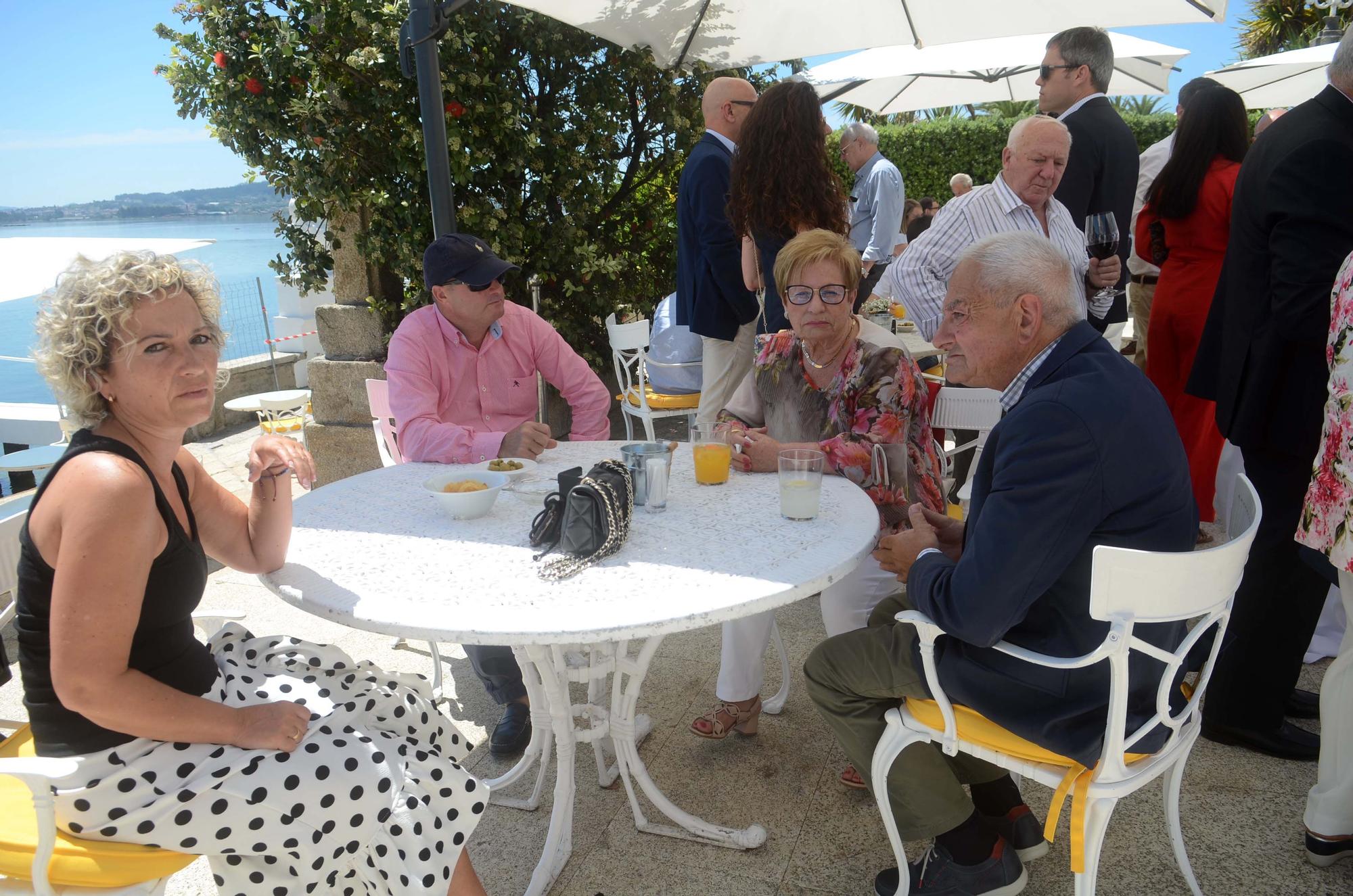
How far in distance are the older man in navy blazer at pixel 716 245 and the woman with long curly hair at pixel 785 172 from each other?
233mm

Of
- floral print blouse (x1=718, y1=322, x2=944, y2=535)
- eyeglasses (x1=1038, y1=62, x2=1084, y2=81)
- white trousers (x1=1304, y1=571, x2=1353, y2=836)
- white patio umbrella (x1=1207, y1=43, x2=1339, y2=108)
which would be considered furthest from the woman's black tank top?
white patio umbrella (x1=1207, y1=43, x2=1339, y2=108)

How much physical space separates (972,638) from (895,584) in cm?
82

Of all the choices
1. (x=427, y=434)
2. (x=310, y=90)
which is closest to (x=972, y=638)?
(x=427, y=434)

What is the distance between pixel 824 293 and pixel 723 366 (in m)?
1.64

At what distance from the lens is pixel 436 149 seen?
3184 mm

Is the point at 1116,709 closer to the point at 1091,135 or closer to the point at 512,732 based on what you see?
the point at 512,732

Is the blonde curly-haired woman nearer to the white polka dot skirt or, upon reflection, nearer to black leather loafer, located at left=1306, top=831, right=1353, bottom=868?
the white polka dot skirt

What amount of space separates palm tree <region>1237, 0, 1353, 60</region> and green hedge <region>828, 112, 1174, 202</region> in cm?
303

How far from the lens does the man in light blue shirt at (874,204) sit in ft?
18.0

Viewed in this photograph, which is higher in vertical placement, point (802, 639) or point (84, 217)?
point (84, 217)

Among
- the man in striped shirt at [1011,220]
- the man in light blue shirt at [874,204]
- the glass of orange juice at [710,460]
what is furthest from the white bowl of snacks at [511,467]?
the man in light blue shirt at [874,204]

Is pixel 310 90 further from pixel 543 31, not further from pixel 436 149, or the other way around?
pixel 436 149

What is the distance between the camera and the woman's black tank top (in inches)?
54.6

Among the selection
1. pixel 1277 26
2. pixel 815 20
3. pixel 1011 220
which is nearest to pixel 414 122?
pixel 815 20
